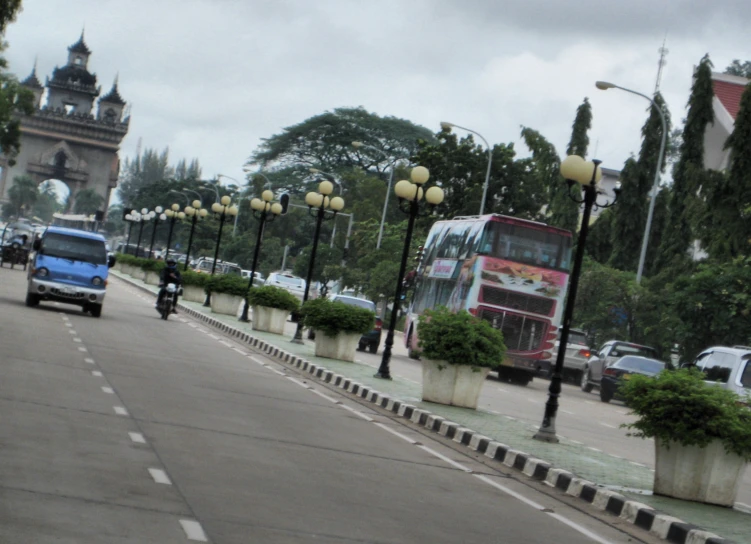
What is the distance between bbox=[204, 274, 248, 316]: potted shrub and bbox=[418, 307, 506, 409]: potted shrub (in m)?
23.9

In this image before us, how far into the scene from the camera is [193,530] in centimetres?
721

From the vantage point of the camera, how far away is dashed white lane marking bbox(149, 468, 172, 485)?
8826 mm

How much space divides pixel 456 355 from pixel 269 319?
54.9 ft

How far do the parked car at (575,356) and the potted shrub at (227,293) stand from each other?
10.8 m

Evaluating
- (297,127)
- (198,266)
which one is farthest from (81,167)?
(198,266)

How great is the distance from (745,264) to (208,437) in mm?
28084

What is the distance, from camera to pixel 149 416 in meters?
12.7

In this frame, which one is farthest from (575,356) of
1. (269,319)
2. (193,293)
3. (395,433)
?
(395,433)

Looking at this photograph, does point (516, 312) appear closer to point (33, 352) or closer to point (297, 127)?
point (33, 352)

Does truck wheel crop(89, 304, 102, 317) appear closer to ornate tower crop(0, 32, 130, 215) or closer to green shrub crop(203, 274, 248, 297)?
green shrub crop(203, 274, 248, 297)

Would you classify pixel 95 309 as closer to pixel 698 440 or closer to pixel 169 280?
pixel 169 280

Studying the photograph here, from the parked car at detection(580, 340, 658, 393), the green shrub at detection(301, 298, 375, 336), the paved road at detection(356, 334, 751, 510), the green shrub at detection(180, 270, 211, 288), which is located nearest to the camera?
the paved road at detection(356, 334, 751, 510)

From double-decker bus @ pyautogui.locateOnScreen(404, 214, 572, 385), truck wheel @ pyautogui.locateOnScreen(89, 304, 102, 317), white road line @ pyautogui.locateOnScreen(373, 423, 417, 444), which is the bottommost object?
white road line @ pyautogui.locateOnScreen(373, 423, 417, 444)

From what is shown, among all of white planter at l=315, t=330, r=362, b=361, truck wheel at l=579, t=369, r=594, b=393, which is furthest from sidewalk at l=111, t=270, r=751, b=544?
truck wheel at l=579, t=369, r=594, b=393
